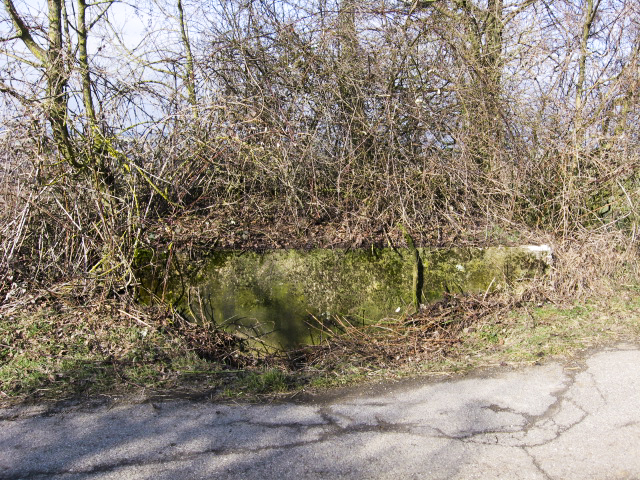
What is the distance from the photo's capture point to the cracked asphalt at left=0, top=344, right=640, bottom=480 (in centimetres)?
316

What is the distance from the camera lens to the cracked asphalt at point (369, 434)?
10.4ft

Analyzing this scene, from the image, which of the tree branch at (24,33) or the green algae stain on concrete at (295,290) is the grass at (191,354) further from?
the tree branch at (24,33)

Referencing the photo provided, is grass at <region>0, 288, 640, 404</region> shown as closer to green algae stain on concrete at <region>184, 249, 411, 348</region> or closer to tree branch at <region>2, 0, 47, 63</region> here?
green algae stain on concrete at <region>184, 249, 411, 348</region>

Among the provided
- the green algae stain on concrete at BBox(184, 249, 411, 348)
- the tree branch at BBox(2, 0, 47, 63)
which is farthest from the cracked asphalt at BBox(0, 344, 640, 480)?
the tree branch at BBox(2, 0, 47, 63)

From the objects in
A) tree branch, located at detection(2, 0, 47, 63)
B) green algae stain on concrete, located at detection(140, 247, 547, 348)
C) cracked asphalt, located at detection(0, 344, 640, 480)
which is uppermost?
tree branch, located at detection(2, 0, 47, 63)

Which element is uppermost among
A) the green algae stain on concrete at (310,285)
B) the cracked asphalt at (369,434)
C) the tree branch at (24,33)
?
the tree branch at (24,33)

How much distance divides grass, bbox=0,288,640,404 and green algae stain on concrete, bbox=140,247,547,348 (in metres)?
0.44

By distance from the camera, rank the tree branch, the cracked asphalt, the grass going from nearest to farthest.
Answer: the cracked asphalt → the grass → the tree branch

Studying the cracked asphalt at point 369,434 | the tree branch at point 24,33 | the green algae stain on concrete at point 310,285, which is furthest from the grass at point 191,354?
the tree branch at point 24,33

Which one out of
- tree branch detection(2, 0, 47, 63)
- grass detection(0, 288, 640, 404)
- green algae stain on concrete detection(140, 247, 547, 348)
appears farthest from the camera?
green algae stain on concrete detection(140, 247, 547, 348)

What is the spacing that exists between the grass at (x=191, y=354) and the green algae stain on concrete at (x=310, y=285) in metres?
0.44

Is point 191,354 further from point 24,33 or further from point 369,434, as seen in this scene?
point 24,33

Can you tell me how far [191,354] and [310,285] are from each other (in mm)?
1568

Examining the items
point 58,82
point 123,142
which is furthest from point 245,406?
point 58,82
